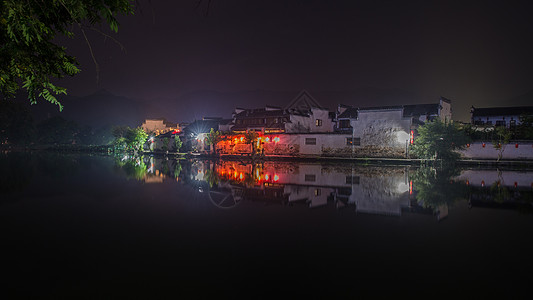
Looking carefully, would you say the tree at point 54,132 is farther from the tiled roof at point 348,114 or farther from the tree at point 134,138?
the tiled roof at point 348,114

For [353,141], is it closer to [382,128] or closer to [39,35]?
[382,128]

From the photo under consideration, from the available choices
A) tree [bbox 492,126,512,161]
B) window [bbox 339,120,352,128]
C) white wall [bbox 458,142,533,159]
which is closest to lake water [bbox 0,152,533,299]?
tree [bbox 492,126,512,161]

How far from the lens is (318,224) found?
784cm

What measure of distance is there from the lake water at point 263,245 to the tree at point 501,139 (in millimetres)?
26545

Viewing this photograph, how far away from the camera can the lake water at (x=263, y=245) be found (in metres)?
4.31

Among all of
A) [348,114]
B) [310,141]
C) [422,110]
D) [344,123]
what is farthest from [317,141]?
[422,110]

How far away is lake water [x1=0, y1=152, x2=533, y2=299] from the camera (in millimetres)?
4312

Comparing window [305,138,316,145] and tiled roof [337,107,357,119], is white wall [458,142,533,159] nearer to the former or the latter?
window [305,138,316,145]

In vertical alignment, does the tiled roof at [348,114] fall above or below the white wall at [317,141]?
above

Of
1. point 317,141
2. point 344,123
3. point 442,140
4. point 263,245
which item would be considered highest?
point 344,123

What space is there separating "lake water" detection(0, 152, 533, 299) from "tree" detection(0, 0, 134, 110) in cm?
284

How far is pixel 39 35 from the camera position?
404 cm

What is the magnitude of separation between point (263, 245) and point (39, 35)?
15.7ft

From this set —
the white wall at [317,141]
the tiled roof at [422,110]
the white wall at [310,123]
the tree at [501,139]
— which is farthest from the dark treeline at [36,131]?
the tree at [501,139]
